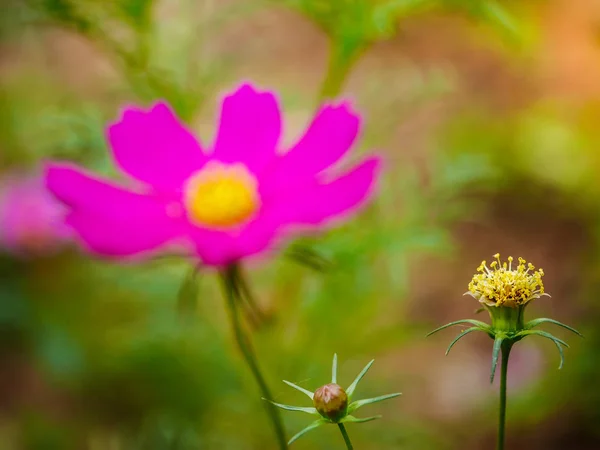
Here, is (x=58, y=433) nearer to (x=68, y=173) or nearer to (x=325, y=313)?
(x=325, y=313)

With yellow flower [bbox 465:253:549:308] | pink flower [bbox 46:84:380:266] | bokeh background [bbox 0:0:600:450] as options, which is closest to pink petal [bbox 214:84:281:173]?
pink flower [bbox 46:84:380:266]

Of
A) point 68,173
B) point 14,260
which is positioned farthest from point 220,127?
point 14,260

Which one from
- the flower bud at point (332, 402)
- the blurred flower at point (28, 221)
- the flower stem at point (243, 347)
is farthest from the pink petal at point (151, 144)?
the blurred flower at point (28, 221)

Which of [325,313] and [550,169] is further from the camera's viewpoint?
[550,169]

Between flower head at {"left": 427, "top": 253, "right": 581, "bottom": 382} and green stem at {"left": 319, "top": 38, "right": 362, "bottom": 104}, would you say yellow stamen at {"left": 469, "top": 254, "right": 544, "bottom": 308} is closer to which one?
flower head at {"left": 427, "top": 253, "right": 581, "bottom": 382}

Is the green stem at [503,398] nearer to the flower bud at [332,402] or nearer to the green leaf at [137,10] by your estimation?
the flower bud at [332,402]
